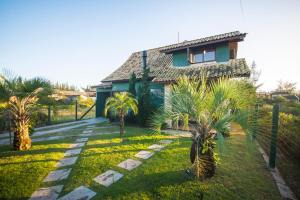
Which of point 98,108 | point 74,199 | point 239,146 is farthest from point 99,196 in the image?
point 98,108

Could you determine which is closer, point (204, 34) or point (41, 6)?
point (41, 6)

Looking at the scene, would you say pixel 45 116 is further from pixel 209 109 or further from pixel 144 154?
pixel 209 109

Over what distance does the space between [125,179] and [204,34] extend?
38.8 ft

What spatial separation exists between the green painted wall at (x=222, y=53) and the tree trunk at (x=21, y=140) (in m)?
11.5

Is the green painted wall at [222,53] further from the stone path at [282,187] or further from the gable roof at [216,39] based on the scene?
the stone path at [282,187]

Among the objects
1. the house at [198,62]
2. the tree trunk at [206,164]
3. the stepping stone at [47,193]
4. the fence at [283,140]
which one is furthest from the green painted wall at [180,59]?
the stepping stone at [47,193]

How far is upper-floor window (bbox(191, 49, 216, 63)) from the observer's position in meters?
10.5

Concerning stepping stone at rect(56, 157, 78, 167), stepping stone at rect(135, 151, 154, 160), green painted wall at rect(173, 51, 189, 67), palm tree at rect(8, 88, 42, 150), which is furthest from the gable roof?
stepping stone at rect(56, 157, 78, 167)

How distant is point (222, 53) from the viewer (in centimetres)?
1004

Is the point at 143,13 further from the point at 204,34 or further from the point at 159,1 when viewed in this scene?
the point at 204,34

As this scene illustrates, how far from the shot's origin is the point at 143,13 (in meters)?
9.82

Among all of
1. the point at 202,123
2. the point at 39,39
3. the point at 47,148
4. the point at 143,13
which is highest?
the point at 143,13

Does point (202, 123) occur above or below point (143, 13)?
below

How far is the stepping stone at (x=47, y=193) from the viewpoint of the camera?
3.07 m
